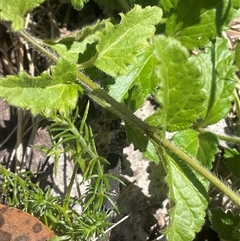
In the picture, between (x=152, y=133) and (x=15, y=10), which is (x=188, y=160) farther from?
(x=15, y=10)

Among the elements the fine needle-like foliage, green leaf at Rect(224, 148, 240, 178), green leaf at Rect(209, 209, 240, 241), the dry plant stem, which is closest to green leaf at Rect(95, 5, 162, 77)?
the fine needle-like foliage

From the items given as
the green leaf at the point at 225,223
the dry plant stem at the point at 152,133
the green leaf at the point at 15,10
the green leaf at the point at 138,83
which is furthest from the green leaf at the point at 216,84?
the green leaf at the point at 15,10

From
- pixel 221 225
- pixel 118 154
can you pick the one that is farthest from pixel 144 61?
pixel 221 225

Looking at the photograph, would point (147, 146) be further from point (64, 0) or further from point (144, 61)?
point (64, 0)

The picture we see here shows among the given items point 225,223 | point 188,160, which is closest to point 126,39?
point 188,160

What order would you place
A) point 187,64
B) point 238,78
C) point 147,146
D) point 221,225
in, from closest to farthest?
1. point 187,64
2. point 147,146
3. point 221,225
4. point 238,78

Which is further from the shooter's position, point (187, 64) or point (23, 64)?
point (23, 64)
